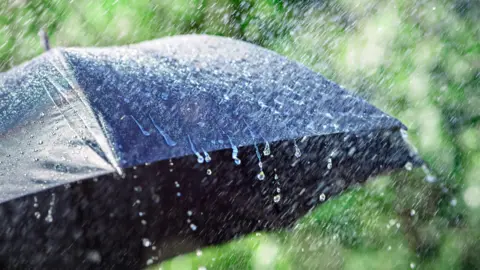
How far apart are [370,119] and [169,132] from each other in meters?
0.82

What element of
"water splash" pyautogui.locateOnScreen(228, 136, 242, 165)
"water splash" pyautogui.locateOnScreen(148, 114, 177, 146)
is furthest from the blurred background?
"water splash" pyautogui.locateOnScreen(148, 114, 177, 146)

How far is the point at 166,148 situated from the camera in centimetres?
191

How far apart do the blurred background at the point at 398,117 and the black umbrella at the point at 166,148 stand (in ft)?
10.7

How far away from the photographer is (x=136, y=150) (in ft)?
6.02

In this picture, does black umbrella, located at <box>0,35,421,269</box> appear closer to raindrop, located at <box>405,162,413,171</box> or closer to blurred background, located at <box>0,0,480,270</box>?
raindrop, located at <box>405,162,413,171</box>

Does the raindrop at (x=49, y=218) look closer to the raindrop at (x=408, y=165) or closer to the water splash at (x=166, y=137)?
the water splash at (x=166, y=137)

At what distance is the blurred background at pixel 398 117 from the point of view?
20.3 ft

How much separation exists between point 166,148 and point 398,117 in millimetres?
4937

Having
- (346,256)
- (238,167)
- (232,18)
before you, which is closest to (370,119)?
(238,167)

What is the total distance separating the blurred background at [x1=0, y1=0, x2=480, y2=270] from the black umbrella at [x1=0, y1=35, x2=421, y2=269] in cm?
325

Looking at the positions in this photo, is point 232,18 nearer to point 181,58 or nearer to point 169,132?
point 181,58

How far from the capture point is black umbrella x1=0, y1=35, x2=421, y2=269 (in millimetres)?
1857

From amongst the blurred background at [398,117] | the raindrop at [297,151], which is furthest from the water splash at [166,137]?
the blurred background at [398,117]

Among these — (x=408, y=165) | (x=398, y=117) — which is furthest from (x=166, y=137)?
(x=398, y=117)
